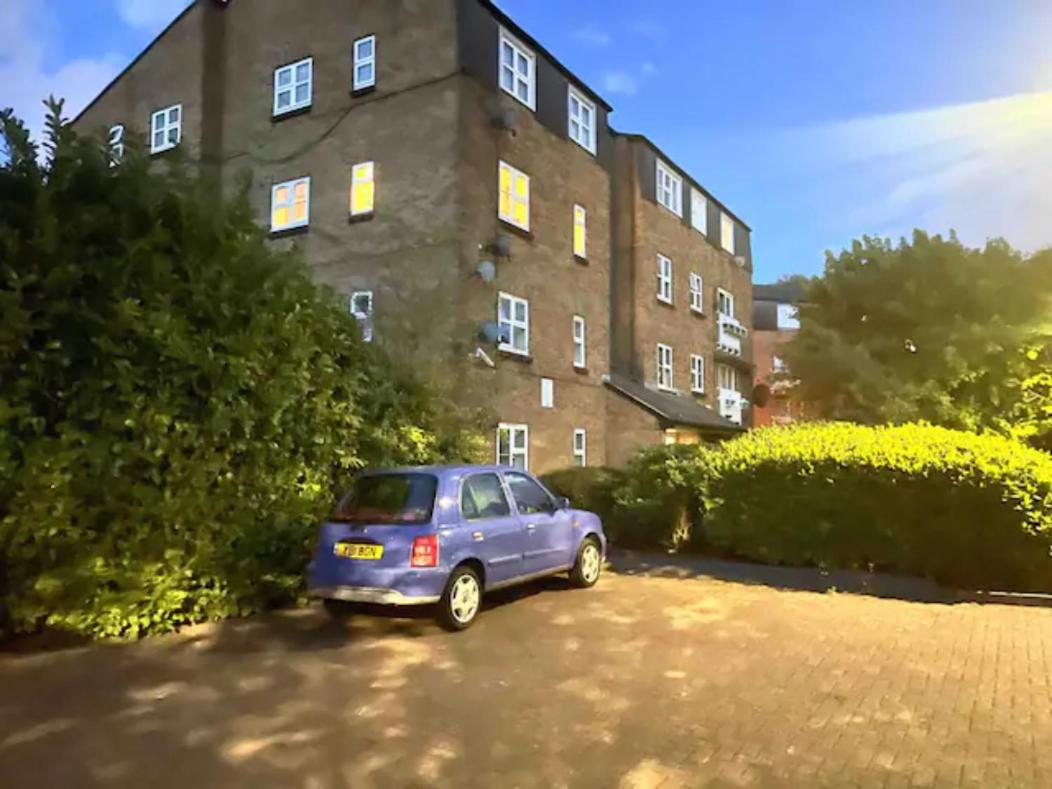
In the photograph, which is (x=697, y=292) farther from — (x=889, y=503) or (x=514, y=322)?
(x=889, y=503)

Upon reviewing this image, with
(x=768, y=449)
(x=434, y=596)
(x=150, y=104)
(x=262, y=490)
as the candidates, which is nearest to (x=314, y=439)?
(x=262, y=490)

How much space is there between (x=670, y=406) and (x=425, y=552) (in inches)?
685

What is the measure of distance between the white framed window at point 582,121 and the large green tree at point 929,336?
7112 mm

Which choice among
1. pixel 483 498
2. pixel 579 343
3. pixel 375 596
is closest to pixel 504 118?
pixel 579 343

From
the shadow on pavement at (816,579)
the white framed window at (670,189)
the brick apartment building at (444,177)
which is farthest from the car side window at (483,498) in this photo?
the white framed window at (670,189)

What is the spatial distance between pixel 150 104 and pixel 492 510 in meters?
19.4

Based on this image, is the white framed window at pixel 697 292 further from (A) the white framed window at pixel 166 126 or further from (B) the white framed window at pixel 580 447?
(A) the white framed window at pixel 166 126

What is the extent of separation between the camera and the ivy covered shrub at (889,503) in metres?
9.77

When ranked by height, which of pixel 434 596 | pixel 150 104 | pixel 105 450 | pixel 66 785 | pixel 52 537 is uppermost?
pixel 150 104

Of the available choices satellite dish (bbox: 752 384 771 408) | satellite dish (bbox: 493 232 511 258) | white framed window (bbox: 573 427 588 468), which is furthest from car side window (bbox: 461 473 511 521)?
Result: satellite dish (bbox: 752 384 771 408)

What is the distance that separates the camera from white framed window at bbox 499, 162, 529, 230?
62.4 ft

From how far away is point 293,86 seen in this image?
806 inches

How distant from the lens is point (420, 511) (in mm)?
7824

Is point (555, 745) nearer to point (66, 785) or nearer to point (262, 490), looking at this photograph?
point (66, 785)
